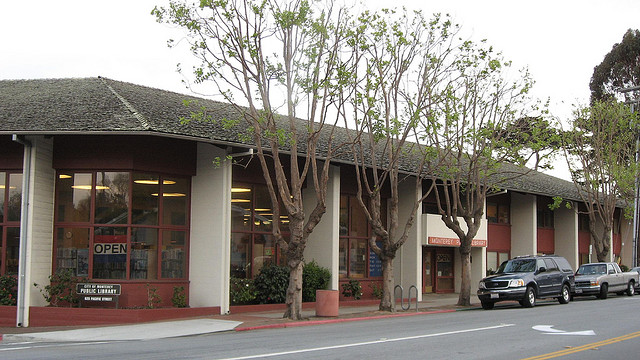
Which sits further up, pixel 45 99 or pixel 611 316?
pixel 45 99

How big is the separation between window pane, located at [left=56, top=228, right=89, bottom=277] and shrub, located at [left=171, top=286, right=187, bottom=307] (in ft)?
8.75

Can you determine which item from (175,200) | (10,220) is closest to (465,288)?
(175,200)

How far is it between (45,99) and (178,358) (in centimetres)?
1328

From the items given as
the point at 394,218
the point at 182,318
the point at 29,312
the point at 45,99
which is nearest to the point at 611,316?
the point at 394,218

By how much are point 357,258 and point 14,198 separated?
1326 cm

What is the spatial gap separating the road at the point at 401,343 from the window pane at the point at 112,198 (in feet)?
18.4

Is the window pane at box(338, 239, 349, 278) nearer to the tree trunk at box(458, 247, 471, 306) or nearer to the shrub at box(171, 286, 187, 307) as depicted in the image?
the tree trunk at box(458, 247, 471, 306)

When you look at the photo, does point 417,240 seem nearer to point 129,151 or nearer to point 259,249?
point 259,249

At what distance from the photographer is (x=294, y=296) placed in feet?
63.0

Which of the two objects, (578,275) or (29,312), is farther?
(578,275)

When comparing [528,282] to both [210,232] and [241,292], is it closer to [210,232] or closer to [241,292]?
[241,292]

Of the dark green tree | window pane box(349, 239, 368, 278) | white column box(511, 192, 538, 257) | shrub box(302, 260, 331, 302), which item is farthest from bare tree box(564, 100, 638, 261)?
the dark green tree

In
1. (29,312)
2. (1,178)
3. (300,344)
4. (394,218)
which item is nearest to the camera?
(300,344)

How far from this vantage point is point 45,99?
21562mm
